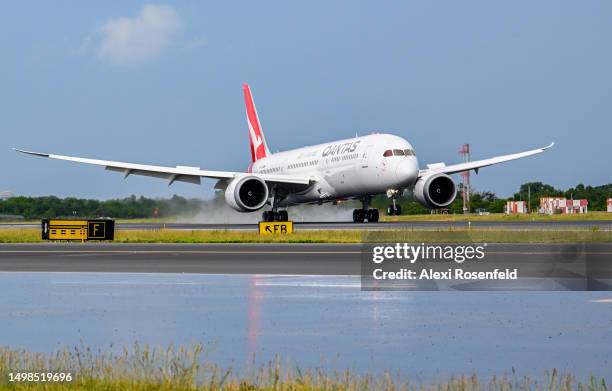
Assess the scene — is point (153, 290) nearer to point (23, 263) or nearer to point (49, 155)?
point (23, 263)

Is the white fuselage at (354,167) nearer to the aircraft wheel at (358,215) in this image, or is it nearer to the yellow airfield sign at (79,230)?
the aircraft wheel at (358,215)

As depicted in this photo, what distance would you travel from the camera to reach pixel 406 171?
56.4 metres

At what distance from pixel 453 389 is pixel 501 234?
33.6 m

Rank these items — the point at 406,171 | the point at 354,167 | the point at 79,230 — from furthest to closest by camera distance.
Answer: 1. the point at 354,167
2. the point at 406,171
3. the point at 79,230

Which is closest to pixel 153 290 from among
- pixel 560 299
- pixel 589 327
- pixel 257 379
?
pixel 560 299

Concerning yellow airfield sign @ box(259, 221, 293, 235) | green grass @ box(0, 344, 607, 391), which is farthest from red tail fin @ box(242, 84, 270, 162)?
green grass @ box(0, 344, 607, 391)

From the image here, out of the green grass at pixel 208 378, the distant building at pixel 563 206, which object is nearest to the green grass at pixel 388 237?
the green grass at pixel 208 378

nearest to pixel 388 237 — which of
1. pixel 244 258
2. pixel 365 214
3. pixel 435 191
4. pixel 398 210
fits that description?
pixel 244 258

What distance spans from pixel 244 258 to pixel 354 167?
2819cm

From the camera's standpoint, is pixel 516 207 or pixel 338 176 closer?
pixel 338 176

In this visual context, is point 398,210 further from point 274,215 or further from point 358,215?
point 274,215

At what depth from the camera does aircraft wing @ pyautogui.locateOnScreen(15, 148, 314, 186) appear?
206 feet

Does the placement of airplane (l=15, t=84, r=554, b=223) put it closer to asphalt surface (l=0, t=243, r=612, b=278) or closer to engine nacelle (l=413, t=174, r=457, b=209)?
engine nacelle (l=413, t=174, r=457, b=209)

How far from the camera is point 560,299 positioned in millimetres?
18203
